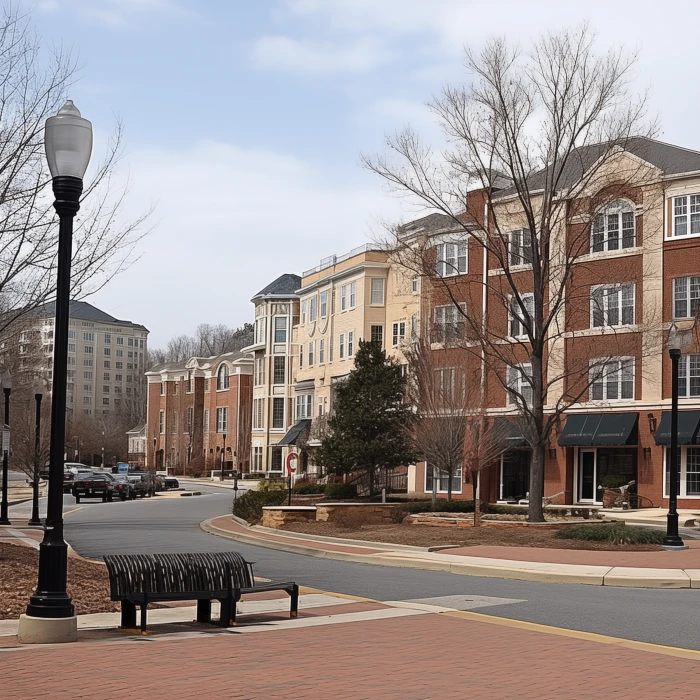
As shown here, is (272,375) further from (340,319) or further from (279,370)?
(340,319)

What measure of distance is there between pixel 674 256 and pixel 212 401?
65825 millimetres

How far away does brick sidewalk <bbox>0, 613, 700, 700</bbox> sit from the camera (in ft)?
25.7

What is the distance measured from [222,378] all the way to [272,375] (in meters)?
14.9

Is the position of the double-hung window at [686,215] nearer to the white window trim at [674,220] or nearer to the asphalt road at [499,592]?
the white window trim at [674,220]

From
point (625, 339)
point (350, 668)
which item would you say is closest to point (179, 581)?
point (350, 668)

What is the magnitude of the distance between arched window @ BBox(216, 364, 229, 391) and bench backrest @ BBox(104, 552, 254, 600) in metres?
87.5

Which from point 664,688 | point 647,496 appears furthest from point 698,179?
point 664,688

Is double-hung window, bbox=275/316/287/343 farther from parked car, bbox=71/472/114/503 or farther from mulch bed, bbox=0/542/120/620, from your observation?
mulch bed, bbox=0/542/120/620

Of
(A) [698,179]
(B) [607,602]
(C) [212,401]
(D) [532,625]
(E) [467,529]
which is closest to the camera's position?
(D) [532,625]

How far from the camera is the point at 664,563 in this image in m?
19.1

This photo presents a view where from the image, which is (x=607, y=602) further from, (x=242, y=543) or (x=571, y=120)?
(x=571, y=120)

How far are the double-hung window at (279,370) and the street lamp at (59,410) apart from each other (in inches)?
2965

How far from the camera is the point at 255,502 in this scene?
34219 mm

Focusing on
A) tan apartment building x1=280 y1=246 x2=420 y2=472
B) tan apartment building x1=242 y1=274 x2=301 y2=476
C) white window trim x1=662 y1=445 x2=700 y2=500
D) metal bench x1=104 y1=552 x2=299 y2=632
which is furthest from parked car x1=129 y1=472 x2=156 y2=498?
metal bench x1=104 y1=552 x2=299 y2=632
